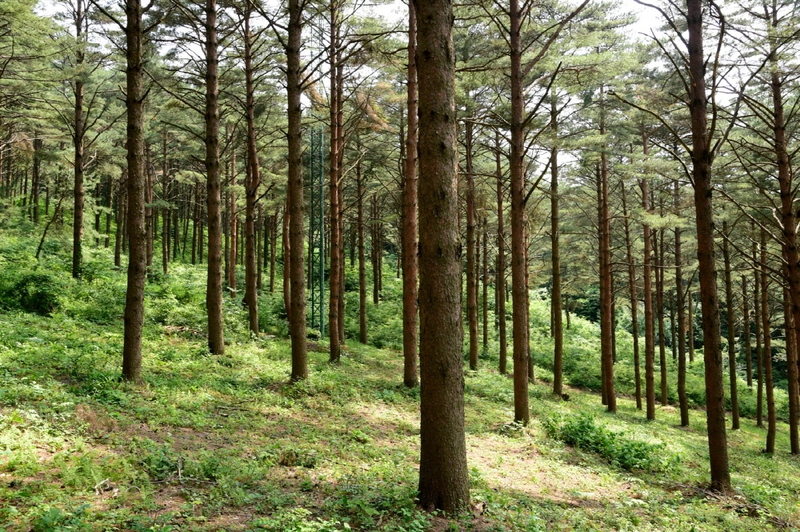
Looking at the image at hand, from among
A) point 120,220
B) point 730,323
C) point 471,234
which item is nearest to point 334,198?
point 471,234

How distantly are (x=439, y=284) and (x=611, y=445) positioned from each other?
6.75 metres

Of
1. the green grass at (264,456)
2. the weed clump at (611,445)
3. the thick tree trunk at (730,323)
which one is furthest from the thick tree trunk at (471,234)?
the thick tree trunk at (730,323)

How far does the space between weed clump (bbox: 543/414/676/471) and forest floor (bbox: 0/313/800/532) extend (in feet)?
0.17

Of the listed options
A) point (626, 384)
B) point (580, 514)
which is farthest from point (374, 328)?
point (580, 514)

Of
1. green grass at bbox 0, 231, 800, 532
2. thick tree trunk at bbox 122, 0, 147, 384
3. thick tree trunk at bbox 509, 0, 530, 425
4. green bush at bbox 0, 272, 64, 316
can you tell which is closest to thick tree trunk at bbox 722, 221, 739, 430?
green grass at bbox 0, 231, 800, 532

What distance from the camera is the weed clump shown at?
8.86 metres

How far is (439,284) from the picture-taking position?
4.63 metres

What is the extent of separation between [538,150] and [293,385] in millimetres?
10990

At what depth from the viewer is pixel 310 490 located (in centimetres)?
517

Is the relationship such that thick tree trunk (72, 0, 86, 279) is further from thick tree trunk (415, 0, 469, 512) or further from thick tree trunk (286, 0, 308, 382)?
thick tree trunk (415, 0, 469, 512)

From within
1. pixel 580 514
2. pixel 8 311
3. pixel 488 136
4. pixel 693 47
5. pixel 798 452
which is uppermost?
pixel 488 136

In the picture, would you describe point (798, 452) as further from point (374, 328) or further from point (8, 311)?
point (8, 311)

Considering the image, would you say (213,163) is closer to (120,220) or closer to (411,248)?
(411,248)

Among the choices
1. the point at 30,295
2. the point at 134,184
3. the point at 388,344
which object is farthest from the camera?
the point at 388,344
